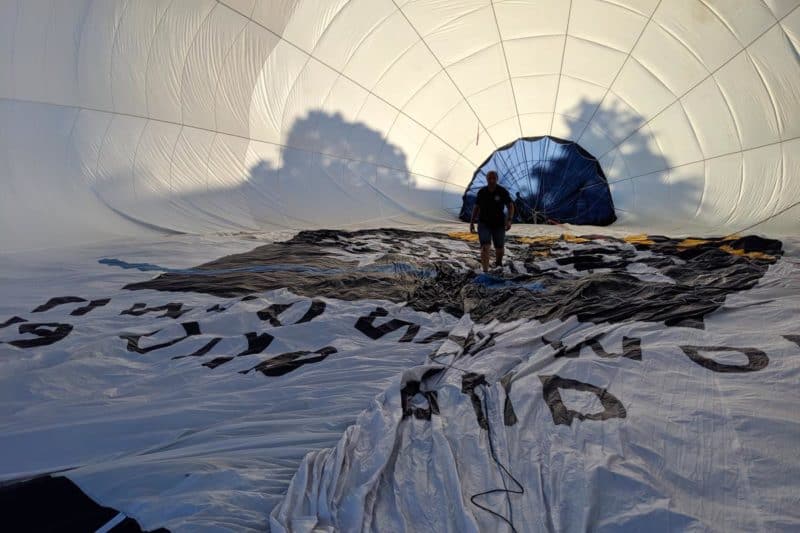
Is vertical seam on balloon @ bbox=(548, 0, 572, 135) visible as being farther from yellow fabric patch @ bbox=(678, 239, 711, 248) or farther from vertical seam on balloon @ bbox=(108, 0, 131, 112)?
vertical seam on balloon @ bbox=(108, 0, 131, 112)

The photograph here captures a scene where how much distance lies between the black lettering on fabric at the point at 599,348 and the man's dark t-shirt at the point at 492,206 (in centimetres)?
236

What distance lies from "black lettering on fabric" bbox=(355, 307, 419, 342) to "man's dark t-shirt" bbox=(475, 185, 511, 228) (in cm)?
190

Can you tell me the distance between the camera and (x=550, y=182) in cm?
822

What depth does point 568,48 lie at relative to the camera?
Answer: 6805 millimetres

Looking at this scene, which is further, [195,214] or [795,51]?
[195,214]

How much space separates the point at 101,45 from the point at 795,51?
7.05m

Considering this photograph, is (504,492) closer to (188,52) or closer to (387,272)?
(387,272)

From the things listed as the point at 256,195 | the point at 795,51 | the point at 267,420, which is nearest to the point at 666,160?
the point at 795,51

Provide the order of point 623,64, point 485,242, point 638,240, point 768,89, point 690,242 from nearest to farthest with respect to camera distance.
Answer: point 485,242 → point 690,242 → point 638,240 → point 768,89 → point 623,64

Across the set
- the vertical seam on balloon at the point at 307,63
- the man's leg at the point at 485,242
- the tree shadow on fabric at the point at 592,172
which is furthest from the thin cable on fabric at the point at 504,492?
the tree shadow on fabric at the point at 592,172

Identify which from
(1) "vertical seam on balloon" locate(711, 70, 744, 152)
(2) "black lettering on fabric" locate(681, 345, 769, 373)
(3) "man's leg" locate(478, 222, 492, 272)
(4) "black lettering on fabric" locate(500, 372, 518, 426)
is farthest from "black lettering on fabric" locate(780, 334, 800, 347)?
(1) "vertical seam on balloon" locate(711, 70, 744, 152)

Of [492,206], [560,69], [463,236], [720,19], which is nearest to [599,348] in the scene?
[492,206]

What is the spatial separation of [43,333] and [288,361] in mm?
1224

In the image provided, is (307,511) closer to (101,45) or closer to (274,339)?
(274,339)
